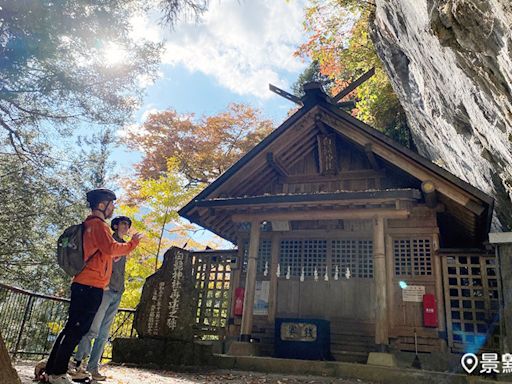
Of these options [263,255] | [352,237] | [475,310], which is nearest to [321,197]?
[352,237]

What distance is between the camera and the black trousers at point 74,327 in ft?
12.8

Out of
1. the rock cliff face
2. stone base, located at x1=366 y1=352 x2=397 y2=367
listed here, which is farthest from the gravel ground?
the rock cliff face

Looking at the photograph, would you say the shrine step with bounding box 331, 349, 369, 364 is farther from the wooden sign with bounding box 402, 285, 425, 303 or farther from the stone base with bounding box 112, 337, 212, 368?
the stone base with bounding box 112, 337, 212, 368

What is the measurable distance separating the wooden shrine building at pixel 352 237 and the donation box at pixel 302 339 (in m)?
0.88

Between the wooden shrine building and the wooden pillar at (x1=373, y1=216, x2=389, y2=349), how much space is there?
23mm

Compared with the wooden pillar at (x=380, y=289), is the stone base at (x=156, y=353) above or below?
below

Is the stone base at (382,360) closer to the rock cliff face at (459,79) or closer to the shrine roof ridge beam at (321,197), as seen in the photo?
the shrine roof ridge beam at (321,197)

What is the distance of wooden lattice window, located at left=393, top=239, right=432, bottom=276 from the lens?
31.1 feet

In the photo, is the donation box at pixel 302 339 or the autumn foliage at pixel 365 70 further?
the autumn foliage at pixel 365 70

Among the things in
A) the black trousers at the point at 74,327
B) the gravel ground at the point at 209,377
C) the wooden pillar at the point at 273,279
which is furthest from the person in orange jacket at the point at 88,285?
the wooden pillar at the point at 273,279

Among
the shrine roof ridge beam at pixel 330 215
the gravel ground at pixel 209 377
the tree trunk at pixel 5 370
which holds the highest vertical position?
the shrine roof ridge beam at pixel 330 215

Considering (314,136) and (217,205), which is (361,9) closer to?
(314,136)

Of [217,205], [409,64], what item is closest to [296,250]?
[217,205]

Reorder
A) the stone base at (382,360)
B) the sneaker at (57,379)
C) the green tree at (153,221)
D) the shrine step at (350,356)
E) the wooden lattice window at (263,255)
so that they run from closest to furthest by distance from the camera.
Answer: the sneaker at (57,379), the stone base at (382,360), the shrine step at (350,356), the wooden lattice window at (263,255), the green tree at (153,221)
